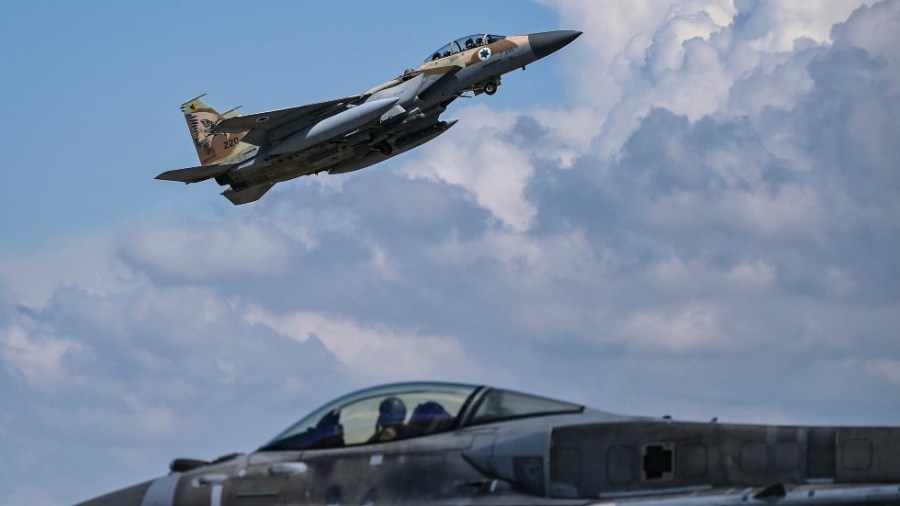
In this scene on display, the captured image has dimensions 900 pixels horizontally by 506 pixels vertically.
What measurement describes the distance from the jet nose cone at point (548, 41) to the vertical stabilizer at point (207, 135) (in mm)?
15185

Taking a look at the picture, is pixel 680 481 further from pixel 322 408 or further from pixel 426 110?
pixel 426 110

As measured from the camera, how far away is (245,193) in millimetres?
63938

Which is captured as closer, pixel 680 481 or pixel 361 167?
pixel 680 481

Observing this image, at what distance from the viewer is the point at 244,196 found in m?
64.0

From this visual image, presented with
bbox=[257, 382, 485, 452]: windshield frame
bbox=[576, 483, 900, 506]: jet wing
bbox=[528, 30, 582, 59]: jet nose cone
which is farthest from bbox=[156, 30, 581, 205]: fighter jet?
bbox=[576, 483, 900, 506]: jet wing

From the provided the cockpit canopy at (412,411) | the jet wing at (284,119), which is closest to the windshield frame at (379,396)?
the cockpit canopy at (412,411)

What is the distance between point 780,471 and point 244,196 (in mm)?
53433

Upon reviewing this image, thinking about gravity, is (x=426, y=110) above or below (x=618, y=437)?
above

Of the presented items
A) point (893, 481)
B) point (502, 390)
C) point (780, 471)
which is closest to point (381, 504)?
point (502, 390)

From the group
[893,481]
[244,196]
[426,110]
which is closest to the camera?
[893,481]

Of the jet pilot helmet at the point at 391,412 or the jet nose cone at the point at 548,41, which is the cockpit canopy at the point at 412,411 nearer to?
the jet pilot helmet at the point at 391,412

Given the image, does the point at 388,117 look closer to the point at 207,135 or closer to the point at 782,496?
the point at 207,135

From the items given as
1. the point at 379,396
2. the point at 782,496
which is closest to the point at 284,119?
the point at 379,396

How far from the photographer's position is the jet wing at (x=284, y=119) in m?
59.5
